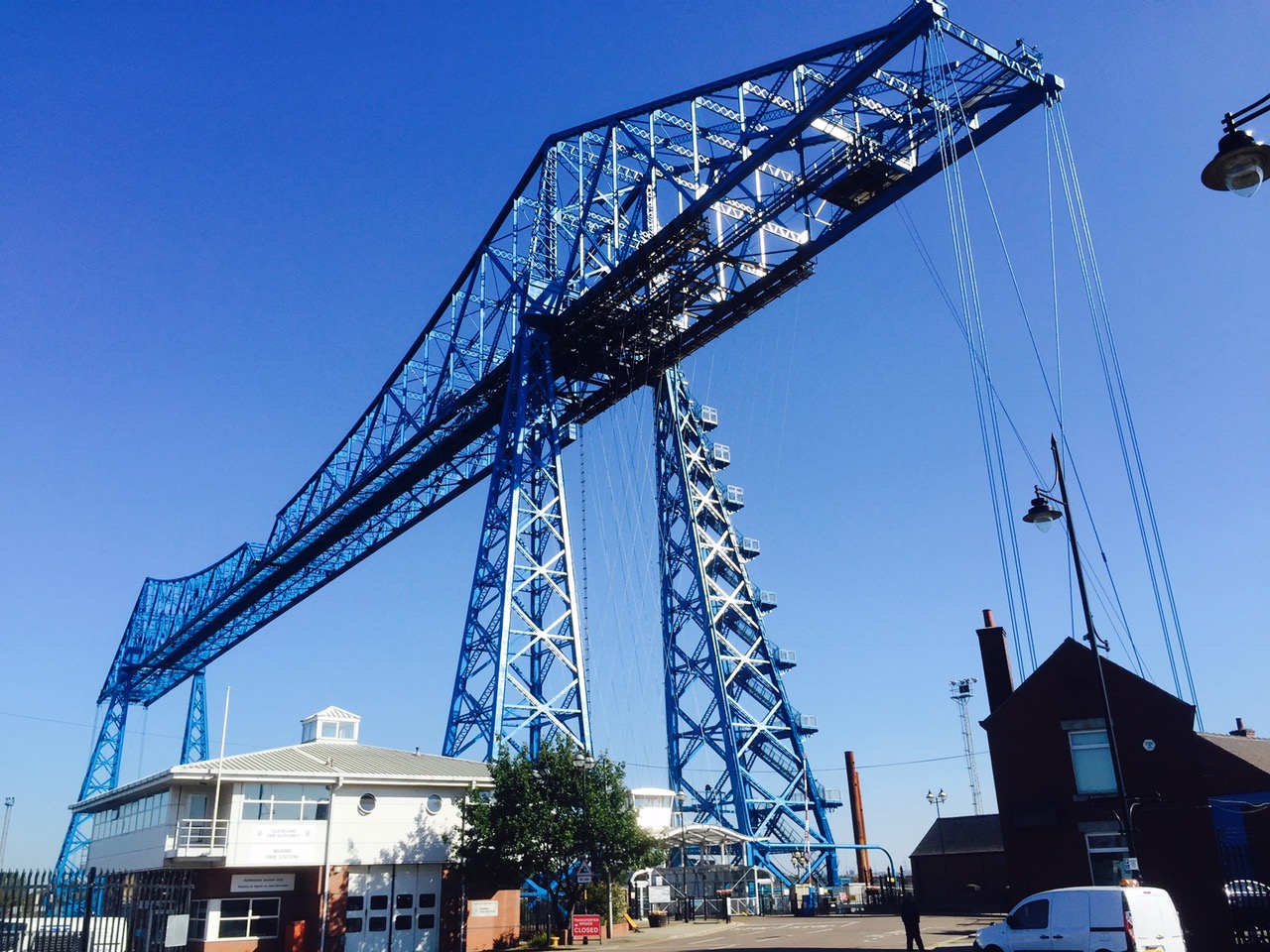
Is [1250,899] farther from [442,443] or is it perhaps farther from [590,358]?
[442,443]

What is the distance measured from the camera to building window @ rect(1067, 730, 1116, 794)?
26.2 meters

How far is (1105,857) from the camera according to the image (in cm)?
2575

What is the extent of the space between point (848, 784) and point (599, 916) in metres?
42.0

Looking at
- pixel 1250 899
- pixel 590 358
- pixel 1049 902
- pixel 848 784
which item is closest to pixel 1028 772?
pixel 1250 899

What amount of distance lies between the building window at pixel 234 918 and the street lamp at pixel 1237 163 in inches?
1161

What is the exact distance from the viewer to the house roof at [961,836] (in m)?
49.7

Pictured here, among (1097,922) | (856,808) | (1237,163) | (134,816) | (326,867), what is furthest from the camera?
(856,808)

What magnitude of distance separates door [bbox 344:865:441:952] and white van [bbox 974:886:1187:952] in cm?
1835

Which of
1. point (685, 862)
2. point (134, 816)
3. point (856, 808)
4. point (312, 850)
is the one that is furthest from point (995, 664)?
point (856, 808)

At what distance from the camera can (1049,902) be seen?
60.6ft

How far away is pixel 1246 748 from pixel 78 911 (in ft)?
104

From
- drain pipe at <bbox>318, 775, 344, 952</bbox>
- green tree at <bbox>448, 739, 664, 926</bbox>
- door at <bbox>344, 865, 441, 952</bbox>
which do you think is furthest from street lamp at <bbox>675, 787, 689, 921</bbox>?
drain pipe at <bbox>318, 775, 344, 952</bbox>

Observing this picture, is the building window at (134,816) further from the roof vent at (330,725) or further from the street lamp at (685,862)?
the street lamp at (685,862)

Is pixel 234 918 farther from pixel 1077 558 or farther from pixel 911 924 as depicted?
pixel 1077 558
